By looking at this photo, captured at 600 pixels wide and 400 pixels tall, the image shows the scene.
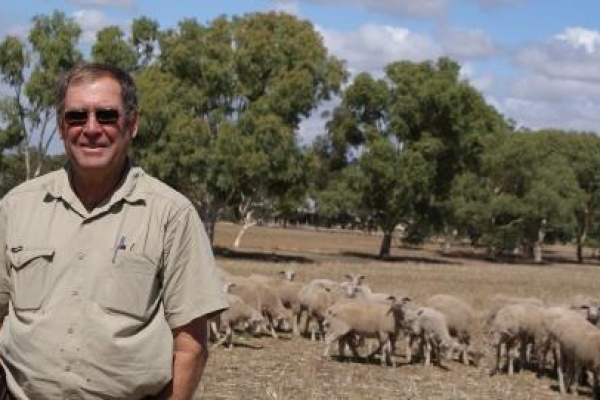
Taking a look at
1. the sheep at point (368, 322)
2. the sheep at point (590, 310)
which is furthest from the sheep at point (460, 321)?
the sheep at point (590, 310)

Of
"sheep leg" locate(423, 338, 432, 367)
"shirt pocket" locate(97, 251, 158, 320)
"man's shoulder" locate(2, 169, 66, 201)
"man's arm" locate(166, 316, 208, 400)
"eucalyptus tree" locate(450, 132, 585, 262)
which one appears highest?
"eucalyptus tree" locate(450, 132, 585, 262)

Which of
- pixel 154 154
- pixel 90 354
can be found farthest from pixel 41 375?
pixel 154 154

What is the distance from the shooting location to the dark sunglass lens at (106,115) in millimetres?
3566

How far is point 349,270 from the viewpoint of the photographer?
4128 cm

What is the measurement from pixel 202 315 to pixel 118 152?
2.22ft

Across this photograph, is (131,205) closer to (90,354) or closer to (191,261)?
(191,261)

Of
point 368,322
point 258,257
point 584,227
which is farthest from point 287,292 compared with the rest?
point 584,227

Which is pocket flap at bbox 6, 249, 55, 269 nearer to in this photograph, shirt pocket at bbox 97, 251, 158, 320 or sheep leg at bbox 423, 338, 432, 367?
shirt pocket at bbox 97, 251, 158, 320

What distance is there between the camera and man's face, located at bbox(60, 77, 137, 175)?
11.7 feet

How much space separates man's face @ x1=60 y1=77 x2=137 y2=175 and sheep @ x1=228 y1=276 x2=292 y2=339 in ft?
50.3

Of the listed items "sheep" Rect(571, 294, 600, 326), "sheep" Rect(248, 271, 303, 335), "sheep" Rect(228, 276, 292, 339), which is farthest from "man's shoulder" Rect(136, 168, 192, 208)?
"sheep" Rect(248, 271, 303, 335)

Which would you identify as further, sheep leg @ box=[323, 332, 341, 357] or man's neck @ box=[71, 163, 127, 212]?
sheep leg @ box=[323, 332, 341, 357]

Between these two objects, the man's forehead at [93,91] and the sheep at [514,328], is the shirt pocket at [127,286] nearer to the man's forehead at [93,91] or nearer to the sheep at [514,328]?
the man's forehead at [93,91]

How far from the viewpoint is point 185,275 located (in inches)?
141
